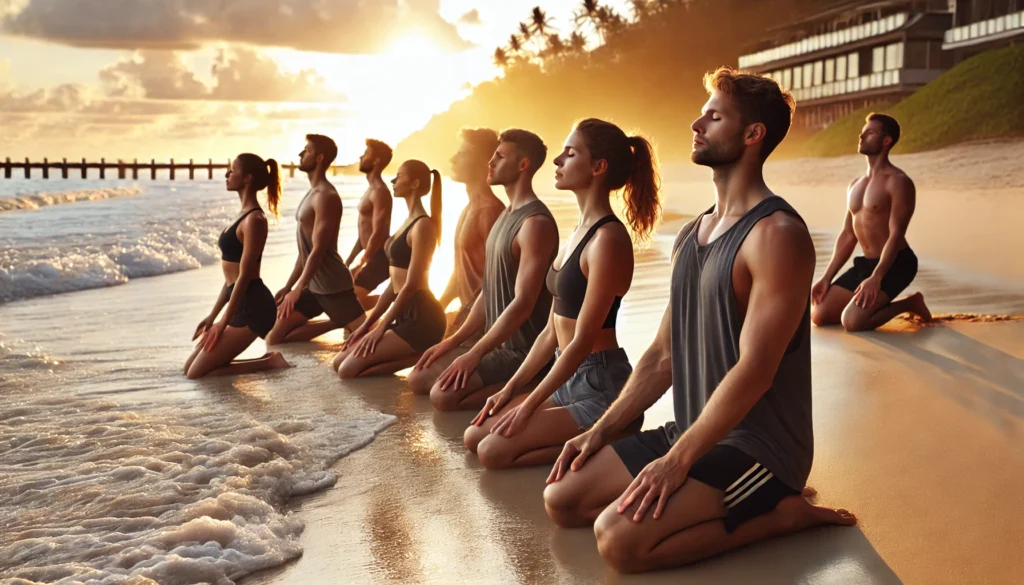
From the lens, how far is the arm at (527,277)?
5559mm

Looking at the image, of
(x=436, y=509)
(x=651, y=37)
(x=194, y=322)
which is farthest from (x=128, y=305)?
(x=651, y=37)

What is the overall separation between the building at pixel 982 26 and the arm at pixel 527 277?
104 feet

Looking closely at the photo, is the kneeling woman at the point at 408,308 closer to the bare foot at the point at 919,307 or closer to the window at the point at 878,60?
the bare foot at the point at 919,307

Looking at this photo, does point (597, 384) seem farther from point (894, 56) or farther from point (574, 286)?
point (894, 56)

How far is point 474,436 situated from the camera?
17.1 ft

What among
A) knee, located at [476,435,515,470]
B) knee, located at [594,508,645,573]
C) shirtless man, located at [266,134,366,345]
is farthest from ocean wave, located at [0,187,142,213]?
knee, located at [594,508,645,573]

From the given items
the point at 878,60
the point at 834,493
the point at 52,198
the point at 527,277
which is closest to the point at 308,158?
the point at 527,277

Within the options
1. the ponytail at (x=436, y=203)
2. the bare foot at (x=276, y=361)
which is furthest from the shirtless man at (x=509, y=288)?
the bare foot at (x=276, y=361)

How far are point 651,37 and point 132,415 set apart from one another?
64825 millimetres

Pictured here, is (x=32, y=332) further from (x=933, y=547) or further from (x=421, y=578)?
(x=933, y=547)

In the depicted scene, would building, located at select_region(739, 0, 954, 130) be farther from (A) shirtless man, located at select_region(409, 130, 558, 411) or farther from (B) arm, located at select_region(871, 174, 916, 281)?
(A) shirtless man, located at select_region(409, 130, 558, 411)

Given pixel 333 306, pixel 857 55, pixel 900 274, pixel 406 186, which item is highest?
pixel 857 55

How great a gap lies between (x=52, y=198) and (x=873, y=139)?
4080 centimetres

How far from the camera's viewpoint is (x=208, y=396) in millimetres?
6863
